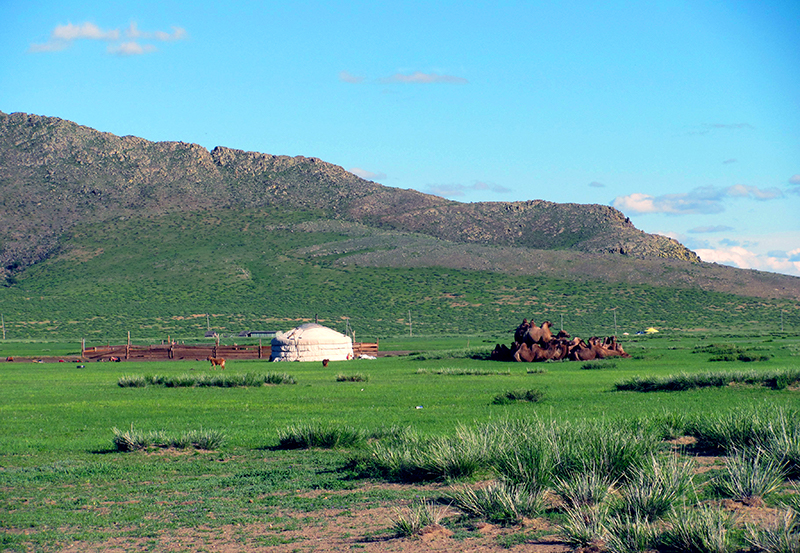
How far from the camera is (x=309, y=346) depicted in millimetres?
47125

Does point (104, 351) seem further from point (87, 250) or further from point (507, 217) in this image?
point (507, 217)

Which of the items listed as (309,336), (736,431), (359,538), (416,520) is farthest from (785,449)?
(309,336)

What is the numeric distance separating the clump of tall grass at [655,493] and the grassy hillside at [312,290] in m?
63.4

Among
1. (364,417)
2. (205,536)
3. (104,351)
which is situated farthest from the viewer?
(104,351)

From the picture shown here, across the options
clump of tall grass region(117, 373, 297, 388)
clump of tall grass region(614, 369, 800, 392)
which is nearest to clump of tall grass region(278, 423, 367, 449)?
clump of tall grass region(614, 369, 800, 392)

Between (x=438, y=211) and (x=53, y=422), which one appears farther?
(x=438, y=211)

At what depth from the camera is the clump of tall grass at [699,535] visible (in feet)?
21.0

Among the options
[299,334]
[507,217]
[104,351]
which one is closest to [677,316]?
[299,334]

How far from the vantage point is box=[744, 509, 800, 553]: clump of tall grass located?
6191 mm

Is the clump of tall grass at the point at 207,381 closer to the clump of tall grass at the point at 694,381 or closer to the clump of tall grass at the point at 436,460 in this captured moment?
the clump of tall grass at the point at 694,381

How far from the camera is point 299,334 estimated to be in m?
47.4

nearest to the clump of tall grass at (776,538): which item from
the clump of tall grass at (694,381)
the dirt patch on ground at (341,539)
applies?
the dirt patch on ground at (341,539)

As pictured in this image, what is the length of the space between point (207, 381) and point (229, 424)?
40.7 feet

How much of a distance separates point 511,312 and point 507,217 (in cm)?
7391
